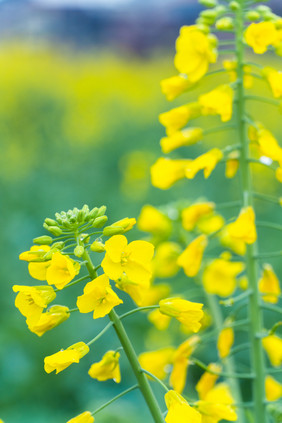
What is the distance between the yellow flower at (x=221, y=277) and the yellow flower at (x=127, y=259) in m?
0.66

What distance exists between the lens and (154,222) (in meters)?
1.96

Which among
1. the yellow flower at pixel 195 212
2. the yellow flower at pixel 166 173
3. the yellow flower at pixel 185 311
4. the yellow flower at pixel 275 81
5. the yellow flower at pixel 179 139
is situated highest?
the yellow flower at pixel 275 81

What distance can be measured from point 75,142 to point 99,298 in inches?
147

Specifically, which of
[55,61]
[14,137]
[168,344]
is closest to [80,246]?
[168,344]

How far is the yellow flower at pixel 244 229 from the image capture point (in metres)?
1.44

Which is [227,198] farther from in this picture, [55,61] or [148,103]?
[55,61]

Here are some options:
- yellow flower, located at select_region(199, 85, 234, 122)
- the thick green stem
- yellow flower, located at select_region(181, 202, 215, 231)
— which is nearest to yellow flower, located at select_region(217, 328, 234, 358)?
the thick green stem

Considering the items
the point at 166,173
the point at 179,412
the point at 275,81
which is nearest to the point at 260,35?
the point at 275,81

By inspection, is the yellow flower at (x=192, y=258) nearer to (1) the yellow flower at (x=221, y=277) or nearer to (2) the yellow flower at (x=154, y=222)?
(1) the yellow flower at (x=221, y=277)

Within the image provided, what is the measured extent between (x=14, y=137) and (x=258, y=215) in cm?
197

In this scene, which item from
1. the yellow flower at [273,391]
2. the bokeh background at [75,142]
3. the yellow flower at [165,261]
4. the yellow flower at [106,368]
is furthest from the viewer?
the bokeh background at [75,142]

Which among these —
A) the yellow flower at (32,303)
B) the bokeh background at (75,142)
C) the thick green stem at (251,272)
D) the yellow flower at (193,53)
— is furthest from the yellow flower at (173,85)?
the bokeh background at (75,142)

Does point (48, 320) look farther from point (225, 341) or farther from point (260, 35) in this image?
point (260, 35)

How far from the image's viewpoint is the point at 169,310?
114cm
